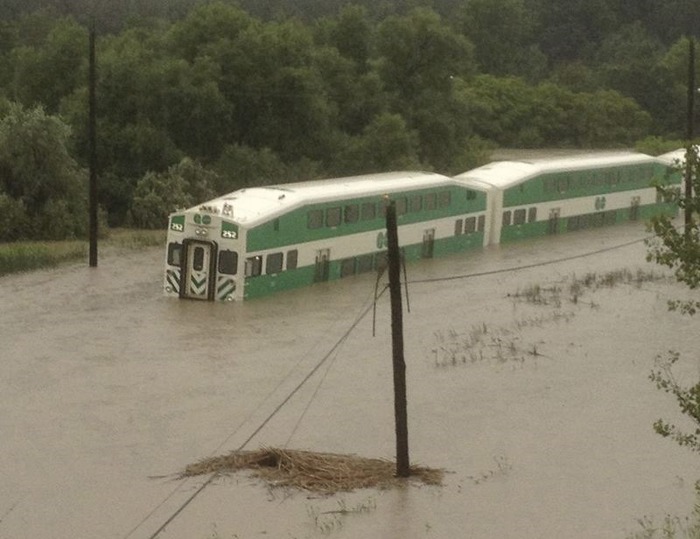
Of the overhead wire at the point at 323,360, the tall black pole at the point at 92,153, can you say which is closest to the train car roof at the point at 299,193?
the overhead wire at the point at 323,360

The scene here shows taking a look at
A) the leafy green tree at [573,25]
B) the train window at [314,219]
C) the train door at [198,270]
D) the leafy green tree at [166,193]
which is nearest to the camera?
the train door at [198,270]

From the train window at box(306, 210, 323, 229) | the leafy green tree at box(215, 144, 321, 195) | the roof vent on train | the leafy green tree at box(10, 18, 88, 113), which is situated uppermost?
the leafy green tree at box(10, 18, 88, 113)

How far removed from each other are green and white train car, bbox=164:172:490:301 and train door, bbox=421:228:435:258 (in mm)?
26

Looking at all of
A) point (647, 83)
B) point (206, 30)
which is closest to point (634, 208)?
point (206, 30)

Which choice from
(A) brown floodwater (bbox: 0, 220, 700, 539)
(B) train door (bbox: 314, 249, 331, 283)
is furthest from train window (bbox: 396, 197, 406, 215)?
(B) train door (bbox: 314, 249, 331, 283)

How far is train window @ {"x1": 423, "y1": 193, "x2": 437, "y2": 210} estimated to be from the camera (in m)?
41.2

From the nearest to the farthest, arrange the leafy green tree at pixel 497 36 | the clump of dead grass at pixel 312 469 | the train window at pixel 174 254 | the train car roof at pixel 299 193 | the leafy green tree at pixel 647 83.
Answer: the clump of dead grass at pixel 312 469
the train window at pixel 174 254
the train car roof at pixel 299 193
the leafy green tree at pixel 647 83
the leafy green tree at pixel 497 36

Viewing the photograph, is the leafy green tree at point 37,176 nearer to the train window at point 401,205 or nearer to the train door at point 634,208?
the train window at point 401,205

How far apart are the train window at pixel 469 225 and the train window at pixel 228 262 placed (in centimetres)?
1166

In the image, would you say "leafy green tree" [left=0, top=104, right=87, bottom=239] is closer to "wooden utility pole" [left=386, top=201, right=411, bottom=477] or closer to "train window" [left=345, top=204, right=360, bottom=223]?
"train window" [left=345, top=204, right=360, bottom=223]

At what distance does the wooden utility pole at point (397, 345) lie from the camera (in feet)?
65.6

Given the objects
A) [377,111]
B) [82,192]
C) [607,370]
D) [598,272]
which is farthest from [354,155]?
[607,370]

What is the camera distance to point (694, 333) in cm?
3350

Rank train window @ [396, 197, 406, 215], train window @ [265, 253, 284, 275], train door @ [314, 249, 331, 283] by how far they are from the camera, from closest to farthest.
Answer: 1. train window @ [265, 253, 284, 275]
2. train door @ [314, 249, 331, 283]
3. train window @ [396, 197, 406, 215]
